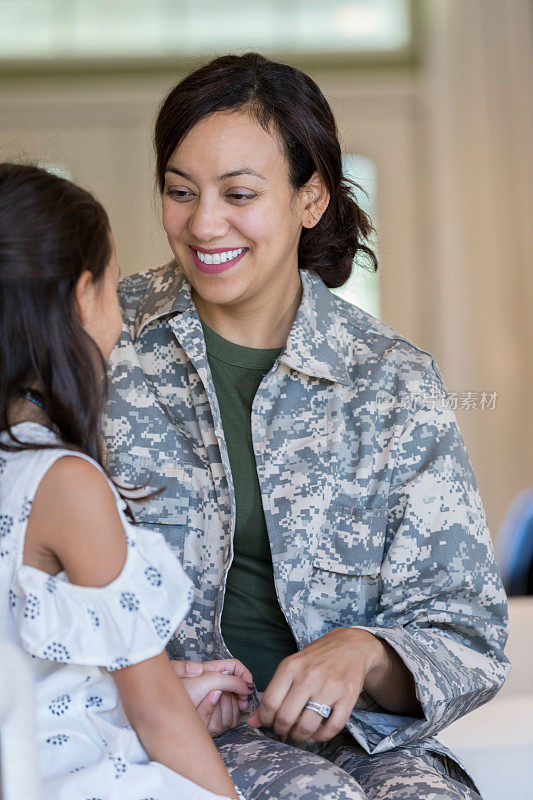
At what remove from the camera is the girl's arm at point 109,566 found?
3.02ft

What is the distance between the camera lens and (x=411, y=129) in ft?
13.9

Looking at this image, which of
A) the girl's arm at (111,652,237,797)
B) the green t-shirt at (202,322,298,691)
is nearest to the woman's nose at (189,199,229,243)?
the green t-shirt at (202,322,298,691)

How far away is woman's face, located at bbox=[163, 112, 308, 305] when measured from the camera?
4.70 feet

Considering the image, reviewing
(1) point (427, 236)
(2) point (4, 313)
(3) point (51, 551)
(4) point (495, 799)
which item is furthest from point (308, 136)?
(1) point (427, 236)

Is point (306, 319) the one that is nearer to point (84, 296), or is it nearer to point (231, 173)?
point (231, 173)

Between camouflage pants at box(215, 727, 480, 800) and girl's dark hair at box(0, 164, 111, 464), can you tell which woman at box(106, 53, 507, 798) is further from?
girl's dark hair at box(0, 164, 111, 464)

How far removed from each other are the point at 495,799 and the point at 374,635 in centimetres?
40

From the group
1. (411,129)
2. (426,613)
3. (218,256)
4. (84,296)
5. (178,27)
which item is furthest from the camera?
(411,129)

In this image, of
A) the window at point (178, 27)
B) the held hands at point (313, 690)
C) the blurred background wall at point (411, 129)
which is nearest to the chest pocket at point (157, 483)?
the held hands at point (313, 690)

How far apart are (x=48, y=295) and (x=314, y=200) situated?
0.73m

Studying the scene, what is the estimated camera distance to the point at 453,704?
130cm

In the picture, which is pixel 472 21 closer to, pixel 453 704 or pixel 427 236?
pixel 427 236

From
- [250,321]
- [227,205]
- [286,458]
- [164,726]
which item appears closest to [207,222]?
[227,205]

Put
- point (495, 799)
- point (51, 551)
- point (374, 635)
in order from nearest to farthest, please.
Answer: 1. point (51, 551)
2. point (374, 635)
3. point (495, 799)
